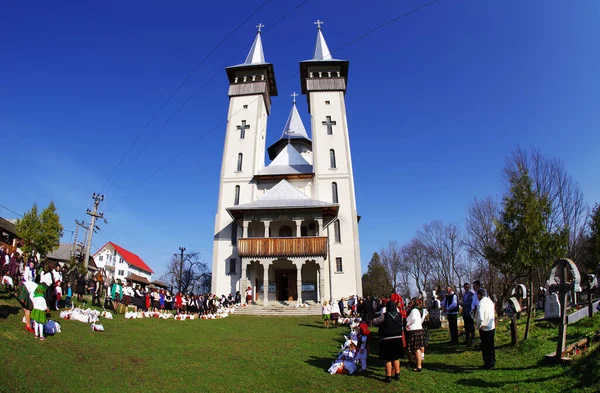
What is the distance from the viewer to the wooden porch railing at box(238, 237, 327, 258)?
3167 centimetres

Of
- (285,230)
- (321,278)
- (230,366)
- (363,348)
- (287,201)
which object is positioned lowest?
(230,366)

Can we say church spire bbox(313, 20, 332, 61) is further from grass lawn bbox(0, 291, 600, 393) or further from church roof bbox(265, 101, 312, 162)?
grass lawn bbox(0, 291, 600, 393)

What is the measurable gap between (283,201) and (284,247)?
445cm

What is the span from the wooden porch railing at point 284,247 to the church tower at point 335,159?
4346 millimetres

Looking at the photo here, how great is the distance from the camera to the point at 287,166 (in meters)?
41.8

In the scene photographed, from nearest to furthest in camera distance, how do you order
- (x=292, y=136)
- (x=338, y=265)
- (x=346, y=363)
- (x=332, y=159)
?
(x=346, y=363), (x=338, y=265), (x=332, y=159), (x=292, y=136)

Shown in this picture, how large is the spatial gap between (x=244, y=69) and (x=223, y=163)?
463 inches

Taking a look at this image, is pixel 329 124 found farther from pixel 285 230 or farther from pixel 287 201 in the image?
pixel 285 230

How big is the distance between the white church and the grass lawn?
19.1 meters

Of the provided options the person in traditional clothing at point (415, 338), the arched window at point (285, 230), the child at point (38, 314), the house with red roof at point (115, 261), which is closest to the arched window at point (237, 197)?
the arched window at point (285, 230)

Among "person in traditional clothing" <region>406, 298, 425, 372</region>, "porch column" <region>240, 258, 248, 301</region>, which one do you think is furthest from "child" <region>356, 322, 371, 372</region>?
"porch column" <region>240, 258, 248, 301</region>

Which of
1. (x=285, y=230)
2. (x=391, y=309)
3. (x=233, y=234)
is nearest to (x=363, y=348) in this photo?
(x=391, y=309)

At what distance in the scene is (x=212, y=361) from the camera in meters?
9.57

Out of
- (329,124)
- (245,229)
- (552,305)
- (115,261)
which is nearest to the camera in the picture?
(552,305)
